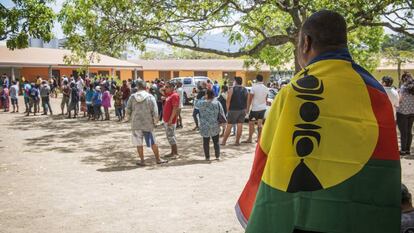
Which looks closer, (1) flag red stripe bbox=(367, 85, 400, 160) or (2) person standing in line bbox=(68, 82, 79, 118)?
(1) flag red stripe bbox=(367, 85, 400, 160)

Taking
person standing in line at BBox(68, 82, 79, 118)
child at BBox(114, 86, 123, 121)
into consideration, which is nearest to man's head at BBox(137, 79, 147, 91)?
child at BBox(114, 86, 123, 121)

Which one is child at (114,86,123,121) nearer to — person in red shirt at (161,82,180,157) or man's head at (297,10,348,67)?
person in red shirt at (161,82,180,157)

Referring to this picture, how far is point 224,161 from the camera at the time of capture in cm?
974

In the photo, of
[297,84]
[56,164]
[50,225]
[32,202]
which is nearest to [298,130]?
[297,84]

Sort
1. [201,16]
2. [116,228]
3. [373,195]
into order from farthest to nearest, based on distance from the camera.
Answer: [201,16], [116,228], [373,195]

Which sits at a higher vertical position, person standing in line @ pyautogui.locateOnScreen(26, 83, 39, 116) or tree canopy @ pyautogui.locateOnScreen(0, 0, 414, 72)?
tree canopy @ pyautogui.locateOnScreen(0, 0, 414, 72)

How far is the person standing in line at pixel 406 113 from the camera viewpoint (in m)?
9.87

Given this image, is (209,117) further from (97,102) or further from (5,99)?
(5,99)

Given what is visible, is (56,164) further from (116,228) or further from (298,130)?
(298,130)

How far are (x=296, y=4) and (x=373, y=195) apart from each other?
11221 mm

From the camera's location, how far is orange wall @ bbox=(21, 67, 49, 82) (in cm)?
3844

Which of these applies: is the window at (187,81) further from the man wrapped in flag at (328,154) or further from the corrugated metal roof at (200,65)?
the man wrapped in flag at (328,154)

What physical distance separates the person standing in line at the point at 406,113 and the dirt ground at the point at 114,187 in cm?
77

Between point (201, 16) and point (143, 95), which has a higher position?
point (201, 16)
